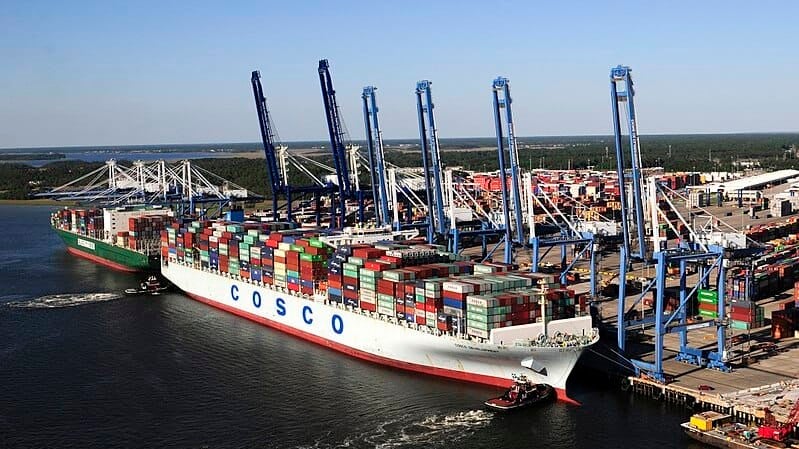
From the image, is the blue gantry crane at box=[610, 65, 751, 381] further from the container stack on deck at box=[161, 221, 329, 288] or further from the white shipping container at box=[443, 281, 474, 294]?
the container stack on deck at box=[161, 221, 329, 288]

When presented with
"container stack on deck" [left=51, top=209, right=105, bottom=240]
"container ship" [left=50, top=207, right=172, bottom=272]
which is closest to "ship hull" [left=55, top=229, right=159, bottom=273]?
"container ship" [left=50, top=207, right=172, bottom=272]

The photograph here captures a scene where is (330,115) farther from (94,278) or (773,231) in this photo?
(773,231)

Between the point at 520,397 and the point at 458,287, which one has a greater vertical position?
the point at 458,287

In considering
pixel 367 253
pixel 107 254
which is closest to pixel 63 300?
pixel 107 254

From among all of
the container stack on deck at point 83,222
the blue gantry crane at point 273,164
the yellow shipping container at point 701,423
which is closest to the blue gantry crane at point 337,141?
the blue gantry crane at point 273,164

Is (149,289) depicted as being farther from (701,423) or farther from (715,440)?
(715,440)

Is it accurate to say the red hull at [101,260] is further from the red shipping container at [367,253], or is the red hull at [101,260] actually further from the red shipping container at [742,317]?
the red shipping container at [742,317]
